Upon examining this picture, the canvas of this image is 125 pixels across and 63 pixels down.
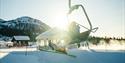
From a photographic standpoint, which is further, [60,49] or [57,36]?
[60,49]

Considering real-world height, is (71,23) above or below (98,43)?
above

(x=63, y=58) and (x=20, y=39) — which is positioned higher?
(x=20, y=39)

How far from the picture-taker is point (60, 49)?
22000mm

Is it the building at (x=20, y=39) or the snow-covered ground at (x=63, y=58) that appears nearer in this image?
the snow-covered ground at (x=63, y=58)

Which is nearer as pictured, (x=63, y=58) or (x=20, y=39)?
(x=63, y=58)

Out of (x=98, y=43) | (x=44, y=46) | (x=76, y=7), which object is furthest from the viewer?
(x=98, y=43)

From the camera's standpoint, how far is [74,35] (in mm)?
14258

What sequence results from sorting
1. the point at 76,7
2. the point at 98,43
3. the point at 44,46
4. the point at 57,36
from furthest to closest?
the point at 98,43 → the point at 44,46 → the point at 57,36 → the point at 76,7

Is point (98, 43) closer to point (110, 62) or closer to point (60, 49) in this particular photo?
point (60, 49)

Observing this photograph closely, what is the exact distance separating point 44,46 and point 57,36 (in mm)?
13236

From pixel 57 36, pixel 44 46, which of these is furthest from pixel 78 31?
pixel 44 46

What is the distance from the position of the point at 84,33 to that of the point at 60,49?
26.7ft

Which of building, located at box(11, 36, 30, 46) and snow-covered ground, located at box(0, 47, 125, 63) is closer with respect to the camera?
snow-covered ground, located at box(0, 47, 125, 63)

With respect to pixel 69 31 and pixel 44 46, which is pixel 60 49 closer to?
pixel 69 31
